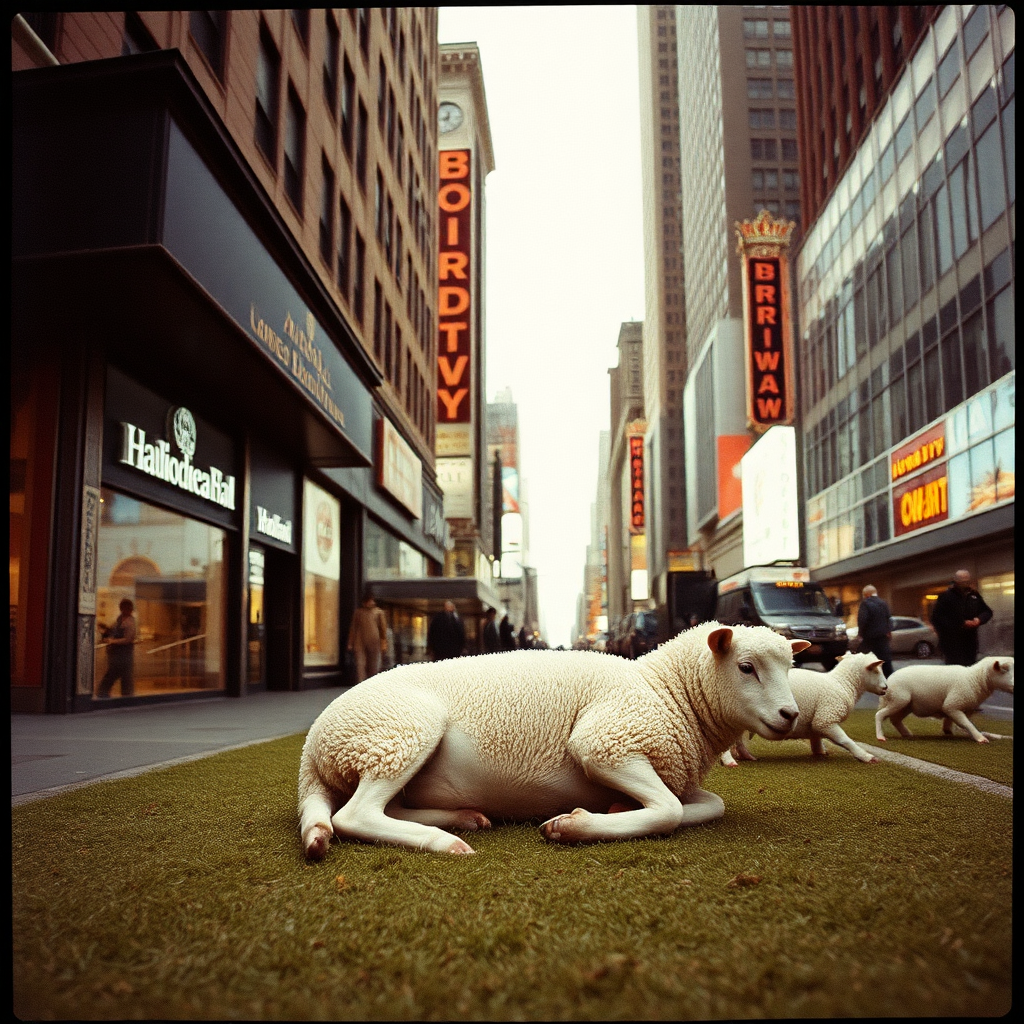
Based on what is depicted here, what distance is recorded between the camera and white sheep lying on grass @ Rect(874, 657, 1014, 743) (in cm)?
693

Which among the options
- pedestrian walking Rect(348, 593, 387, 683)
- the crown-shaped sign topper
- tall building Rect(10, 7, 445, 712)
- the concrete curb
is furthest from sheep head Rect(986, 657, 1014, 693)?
the crown-shaped sign topper

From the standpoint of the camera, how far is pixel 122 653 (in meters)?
11.0

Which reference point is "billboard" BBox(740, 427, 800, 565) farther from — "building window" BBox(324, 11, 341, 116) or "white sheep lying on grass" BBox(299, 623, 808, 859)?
"white sheep lying on grass" BBox(299, 623, 808, 859)

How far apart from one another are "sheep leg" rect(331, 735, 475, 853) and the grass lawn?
0.07 m

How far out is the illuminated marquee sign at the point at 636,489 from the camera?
118188 millimetres

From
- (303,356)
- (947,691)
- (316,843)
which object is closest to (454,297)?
(303,356)

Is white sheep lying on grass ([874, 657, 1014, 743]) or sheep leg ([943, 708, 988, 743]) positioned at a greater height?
white sheep lying on grass ([874, 657, 1014, 743])

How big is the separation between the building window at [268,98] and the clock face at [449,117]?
125 feet

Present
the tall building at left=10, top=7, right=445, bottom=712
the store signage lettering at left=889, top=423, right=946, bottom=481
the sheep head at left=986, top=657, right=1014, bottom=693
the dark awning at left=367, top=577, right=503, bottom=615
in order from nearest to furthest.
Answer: the sheep head at left=986, top=657, right=1014, bottom=693 → the tall building at left=10, top=7, right=445, bottom=712 → the dark awning at left=367, top=577, right=503, bottom=615 → the store signage lettering at left=889, top=423, right=946, bottom=481

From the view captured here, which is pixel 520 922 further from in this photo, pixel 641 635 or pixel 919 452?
pixel 641 635

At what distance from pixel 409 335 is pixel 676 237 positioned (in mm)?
99899

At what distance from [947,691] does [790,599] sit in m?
11.8

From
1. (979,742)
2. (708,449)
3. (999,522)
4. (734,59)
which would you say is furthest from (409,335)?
(734,59)

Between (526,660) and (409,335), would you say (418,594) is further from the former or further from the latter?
(526,660)
